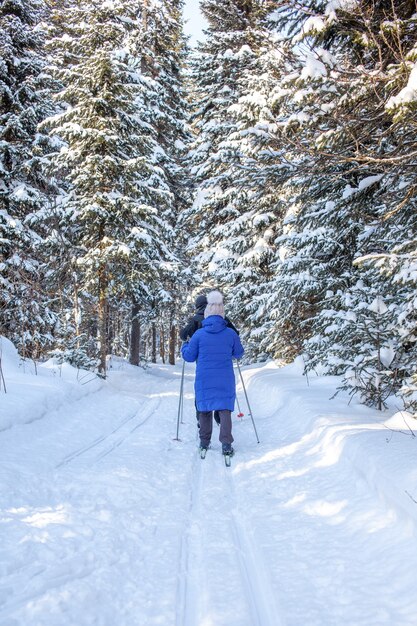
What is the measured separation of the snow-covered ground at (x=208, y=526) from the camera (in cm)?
239

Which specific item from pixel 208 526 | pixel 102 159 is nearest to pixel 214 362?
pixel 208 526

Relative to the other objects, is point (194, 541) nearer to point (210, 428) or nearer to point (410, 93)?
point (210, 428)

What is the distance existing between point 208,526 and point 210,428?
2.47 meters

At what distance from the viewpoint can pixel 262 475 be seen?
4742 mm

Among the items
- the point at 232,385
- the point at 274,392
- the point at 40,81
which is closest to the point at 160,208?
the point at 40,81

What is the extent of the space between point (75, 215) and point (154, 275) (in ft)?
10.7

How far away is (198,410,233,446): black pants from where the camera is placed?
5.62 metres

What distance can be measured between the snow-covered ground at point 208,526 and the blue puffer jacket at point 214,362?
2.57ft

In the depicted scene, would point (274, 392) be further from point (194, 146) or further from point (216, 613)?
point (194, 146)

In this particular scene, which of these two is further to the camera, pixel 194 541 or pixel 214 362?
pixel 214 362

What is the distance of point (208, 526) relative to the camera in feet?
11.3

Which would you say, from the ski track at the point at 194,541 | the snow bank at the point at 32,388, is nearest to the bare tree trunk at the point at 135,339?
the snow bank at the point at 32,388

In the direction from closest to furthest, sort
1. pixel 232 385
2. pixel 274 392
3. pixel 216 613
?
pixel 216 613
pixel 232 385
pixel 274 392

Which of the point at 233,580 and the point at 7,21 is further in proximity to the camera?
the point at 7,21
